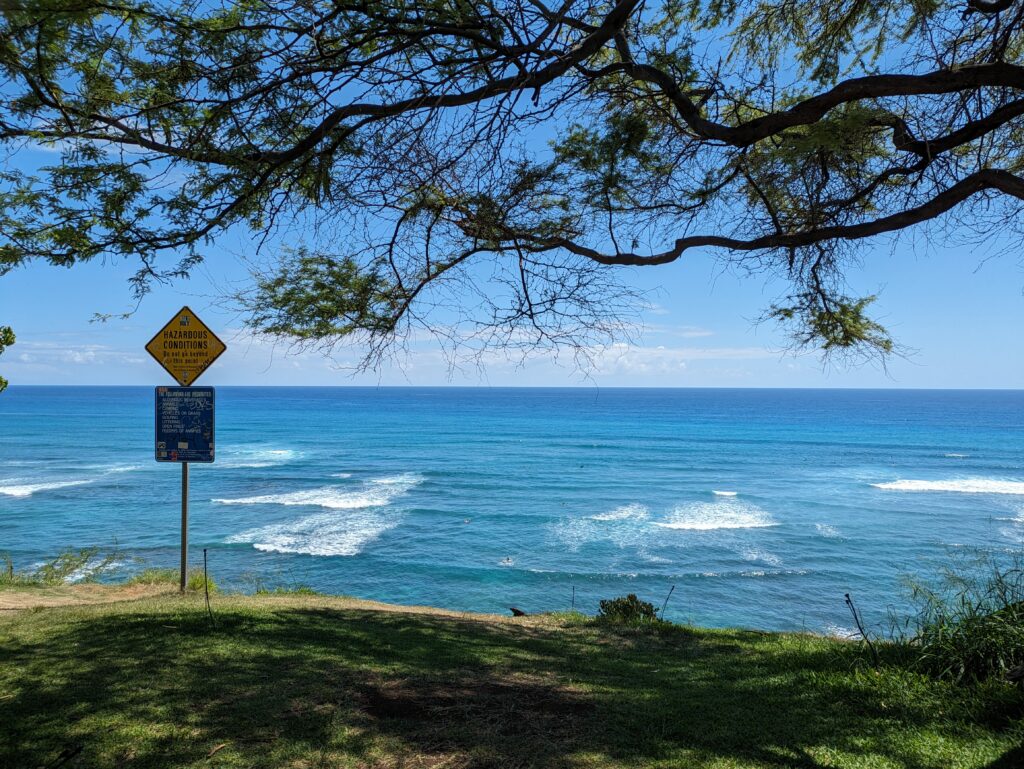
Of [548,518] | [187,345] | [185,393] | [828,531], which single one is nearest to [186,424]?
[185,393]

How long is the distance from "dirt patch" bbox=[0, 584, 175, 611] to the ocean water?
4.86 metres

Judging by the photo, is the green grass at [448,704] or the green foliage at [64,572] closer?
the green grass at [448,704]

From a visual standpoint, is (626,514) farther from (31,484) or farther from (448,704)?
(31,484)

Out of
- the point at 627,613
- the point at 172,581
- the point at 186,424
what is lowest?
the point at 172,581

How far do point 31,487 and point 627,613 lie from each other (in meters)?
32.7

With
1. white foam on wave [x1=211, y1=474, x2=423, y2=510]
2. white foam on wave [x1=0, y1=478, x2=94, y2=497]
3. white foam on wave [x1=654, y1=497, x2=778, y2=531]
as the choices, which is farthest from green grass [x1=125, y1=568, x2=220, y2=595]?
white foam on wave [x1=0, y1=478, x2=94, y2=497]

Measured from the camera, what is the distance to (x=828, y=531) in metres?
23.6

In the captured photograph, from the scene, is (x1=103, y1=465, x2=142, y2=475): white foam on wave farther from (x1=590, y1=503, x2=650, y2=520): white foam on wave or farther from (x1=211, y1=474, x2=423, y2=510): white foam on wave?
(x1=590, y1=503, x2=650, y2=520): white foam on wave

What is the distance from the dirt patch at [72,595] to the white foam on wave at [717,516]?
1831cm

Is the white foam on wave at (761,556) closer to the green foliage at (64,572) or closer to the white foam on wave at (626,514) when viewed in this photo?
the white foam on wave at (626,514)

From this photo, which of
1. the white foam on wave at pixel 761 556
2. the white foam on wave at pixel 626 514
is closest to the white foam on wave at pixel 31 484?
the white foam on wave at pixel 626 514

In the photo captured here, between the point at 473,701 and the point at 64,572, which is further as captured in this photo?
the point at 64,572

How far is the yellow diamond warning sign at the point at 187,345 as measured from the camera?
8.70 m

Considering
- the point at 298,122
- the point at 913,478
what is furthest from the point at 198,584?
the point at 913,478
